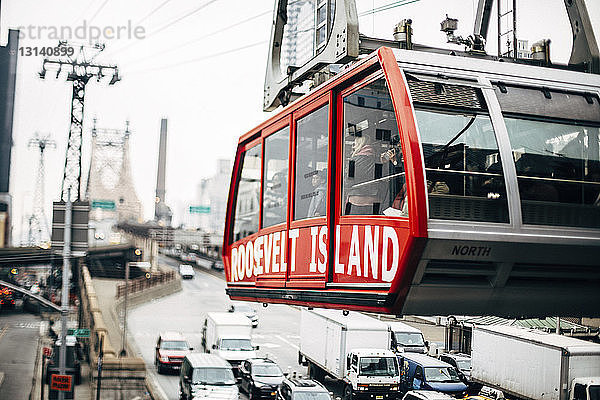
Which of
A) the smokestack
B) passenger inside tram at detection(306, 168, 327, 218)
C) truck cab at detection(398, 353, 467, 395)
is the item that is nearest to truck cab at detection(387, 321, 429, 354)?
truck cab at detection(398, 353, 467, 395)

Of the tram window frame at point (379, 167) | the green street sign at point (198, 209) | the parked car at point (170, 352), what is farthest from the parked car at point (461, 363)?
the green street sign at point (198, 209)

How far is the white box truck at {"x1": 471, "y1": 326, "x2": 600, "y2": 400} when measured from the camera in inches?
703

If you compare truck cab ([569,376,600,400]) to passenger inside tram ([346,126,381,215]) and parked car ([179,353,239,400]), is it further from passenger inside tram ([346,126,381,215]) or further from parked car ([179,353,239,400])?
passenger inside tram ([346,126,381,215])

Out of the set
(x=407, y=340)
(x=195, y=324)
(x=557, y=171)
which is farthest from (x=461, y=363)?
(x=557, y=171)

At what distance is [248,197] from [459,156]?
16.0 feet

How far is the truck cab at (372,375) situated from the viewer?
72.3 feet

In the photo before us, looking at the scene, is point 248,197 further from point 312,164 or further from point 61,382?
point 61,382

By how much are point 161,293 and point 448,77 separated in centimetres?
5400

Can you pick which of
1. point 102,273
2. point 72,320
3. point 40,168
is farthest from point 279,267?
point 40,168

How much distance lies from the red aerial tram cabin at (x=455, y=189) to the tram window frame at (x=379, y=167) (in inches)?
→ 0.6

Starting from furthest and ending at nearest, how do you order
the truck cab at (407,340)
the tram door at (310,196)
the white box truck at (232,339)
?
the truck cab at (407,340) → the white box truck at (232,339) → the tram door at (310,196)

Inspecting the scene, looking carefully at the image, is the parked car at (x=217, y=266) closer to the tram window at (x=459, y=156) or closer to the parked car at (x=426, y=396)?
the parked car at (x=426, y=396)

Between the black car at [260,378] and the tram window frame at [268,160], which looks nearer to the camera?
the tram window frame at [268,160]

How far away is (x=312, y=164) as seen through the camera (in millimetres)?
7262
